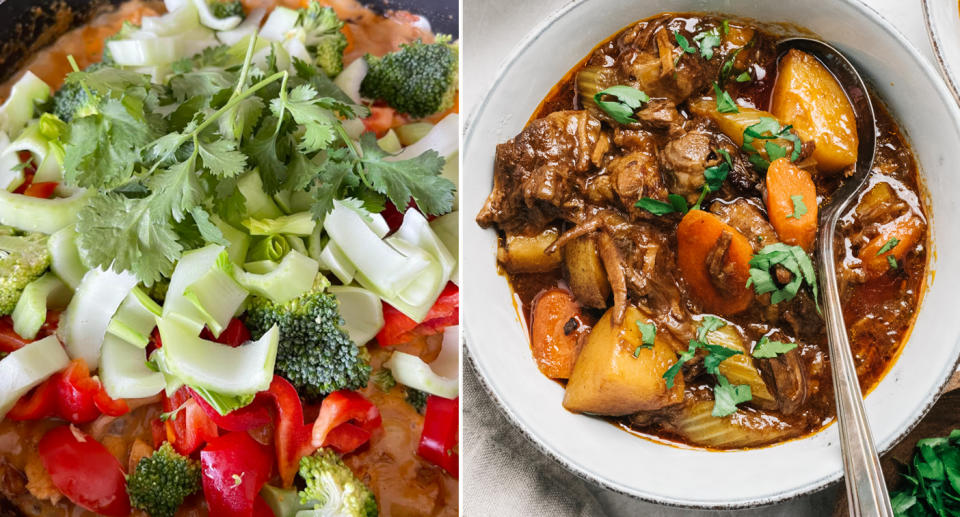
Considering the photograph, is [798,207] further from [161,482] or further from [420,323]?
[161,482]

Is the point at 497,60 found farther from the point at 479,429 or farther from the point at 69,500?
the point at 69,500

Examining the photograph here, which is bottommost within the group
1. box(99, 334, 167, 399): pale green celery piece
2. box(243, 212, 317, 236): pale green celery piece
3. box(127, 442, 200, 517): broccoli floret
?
box(127, 442, 200, 517): broccoli floret

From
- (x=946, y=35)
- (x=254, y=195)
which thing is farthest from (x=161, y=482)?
(x=946, y=35)

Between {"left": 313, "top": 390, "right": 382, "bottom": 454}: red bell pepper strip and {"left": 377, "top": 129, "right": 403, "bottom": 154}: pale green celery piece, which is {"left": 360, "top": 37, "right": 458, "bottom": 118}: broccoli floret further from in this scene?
{"left": 313, "top": 390, "right": 382, "bottom": 454}: red bell pepper strip

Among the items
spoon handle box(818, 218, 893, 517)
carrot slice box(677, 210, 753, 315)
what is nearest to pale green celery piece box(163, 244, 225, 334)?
carrot slice box(677, 210, 753, 315)

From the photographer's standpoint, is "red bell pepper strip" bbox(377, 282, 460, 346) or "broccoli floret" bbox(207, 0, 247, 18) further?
"broccoli floret" bbox(207, 0, 247, 18)

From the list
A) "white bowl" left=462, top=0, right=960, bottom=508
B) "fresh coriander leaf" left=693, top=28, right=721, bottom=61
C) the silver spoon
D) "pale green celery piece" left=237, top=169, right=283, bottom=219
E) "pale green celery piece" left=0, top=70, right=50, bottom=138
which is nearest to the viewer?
the silver spoon

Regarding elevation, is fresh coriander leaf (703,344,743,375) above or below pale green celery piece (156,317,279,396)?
above
